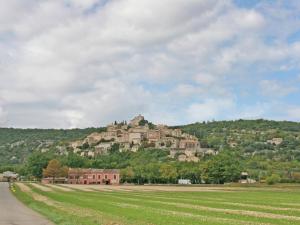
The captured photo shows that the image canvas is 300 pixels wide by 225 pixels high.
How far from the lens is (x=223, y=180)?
6969 inches

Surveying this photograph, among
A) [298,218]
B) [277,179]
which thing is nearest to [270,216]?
[298,218]

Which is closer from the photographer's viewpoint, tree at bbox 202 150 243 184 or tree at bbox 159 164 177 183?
tree at bbox 202 150 243 184

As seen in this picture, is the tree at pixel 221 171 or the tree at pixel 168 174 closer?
the tree at pixel 221 171

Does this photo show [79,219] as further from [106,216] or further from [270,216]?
[270,216]

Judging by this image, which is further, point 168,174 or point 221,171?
point 168,174

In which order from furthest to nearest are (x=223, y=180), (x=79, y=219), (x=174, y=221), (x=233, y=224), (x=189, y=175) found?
(x=189, y=175)
(x=223, y=180)
(x=79, y=219)
(x=174, y=221)
(x=233, y=224)

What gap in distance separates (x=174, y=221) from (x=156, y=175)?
542 feet

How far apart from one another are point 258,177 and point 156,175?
36603 mm

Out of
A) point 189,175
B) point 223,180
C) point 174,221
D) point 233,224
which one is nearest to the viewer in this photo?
point 233,224

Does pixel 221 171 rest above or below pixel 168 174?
above

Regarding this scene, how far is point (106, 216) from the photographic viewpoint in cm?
3600

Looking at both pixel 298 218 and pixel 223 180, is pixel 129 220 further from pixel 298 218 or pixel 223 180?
A: pixel 223 180

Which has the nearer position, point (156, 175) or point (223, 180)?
point (223, 180)

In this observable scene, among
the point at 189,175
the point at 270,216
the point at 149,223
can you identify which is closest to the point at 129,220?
the point at 149,223
